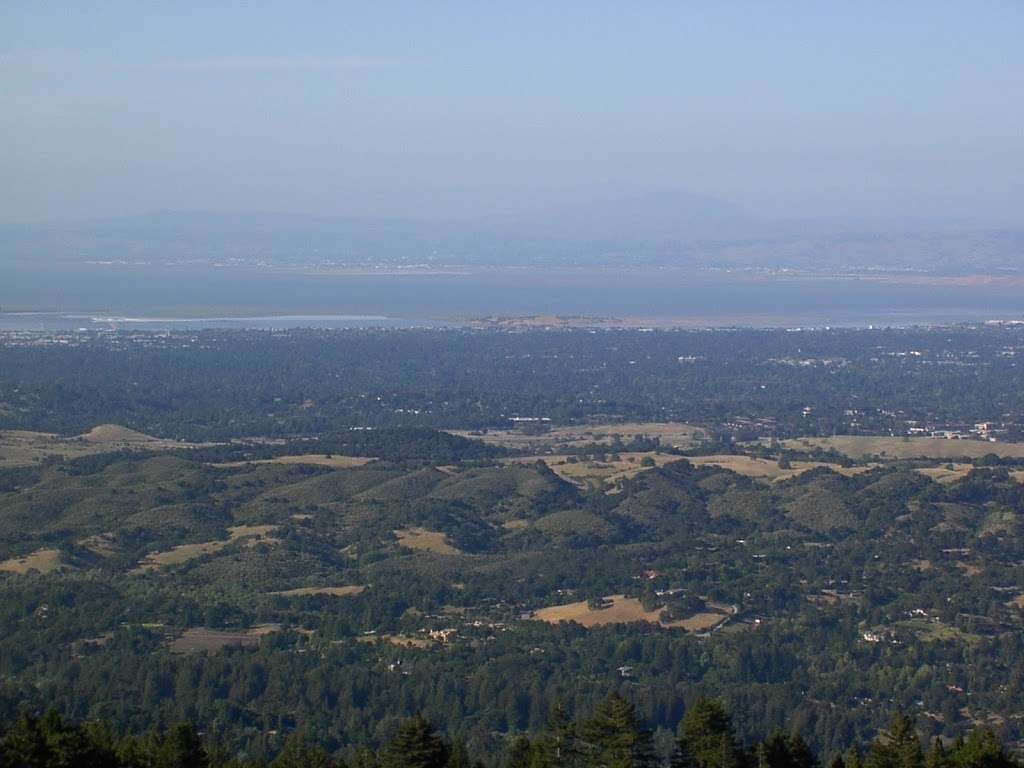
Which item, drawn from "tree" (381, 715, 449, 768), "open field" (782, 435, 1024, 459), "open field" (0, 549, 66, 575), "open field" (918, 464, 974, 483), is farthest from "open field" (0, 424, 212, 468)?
"tree" (381, 715, 449, 768)

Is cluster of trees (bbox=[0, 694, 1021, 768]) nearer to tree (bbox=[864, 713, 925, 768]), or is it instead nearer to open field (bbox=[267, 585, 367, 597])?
tree (bbox=[864, 713, 925, 768])

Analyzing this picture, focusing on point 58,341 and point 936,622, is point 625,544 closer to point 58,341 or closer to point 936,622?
point 936,622

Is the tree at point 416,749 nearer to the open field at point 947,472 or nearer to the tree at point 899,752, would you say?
the tree at point 899,752

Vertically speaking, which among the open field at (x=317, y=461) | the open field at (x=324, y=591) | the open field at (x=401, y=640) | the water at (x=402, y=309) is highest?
the water at (x=402, y=309)

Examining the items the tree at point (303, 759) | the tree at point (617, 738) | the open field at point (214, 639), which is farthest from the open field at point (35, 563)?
the tree at point (617, 738)

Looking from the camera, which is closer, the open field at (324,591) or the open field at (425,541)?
the open field at (324,591)

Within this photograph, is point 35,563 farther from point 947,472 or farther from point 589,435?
point 589,435

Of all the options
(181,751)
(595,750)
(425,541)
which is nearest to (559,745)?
(595,750)

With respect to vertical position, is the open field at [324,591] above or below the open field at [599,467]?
below
